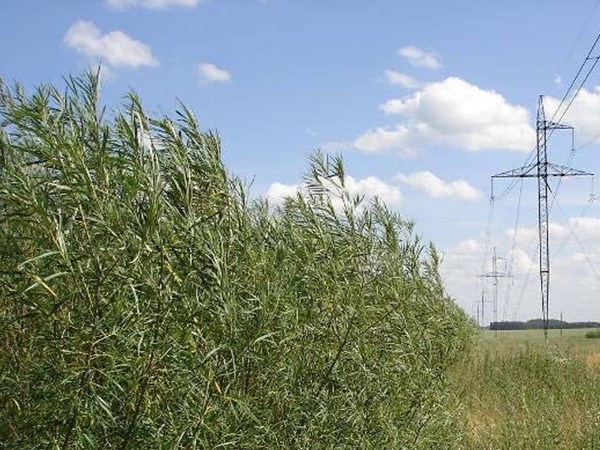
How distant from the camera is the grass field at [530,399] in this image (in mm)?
9664

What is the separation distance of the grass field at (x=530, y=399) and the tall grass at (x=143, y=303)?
4054mm

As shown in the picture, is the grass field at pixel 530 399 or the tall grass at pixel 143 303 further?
the grass field at pixel 530 399

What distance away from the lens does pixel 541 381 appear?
1620 centimetres

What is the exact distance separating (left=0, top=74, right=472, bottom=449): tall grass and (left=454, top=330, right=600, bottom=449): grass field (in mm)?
4054

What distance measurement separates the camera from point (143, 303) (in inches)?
173

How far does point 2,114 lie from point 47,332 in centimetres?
139

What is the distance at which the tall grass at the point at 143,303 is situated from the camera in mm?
4281

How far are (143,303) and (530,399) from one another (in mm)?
9702

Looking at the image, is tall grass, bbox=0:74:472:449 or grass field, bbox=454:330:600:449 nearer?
tall grass, bbox=0:74:472:449

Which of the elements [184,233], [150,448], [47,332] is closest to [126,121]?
[184,233]

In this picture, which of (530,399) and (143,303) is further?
(530,399)

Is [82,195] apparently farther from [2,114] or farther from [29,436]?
[29,436]

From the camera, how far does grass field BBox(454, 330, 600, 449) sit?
966 cm

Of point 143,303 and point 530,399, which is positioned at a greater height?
point 143,303
